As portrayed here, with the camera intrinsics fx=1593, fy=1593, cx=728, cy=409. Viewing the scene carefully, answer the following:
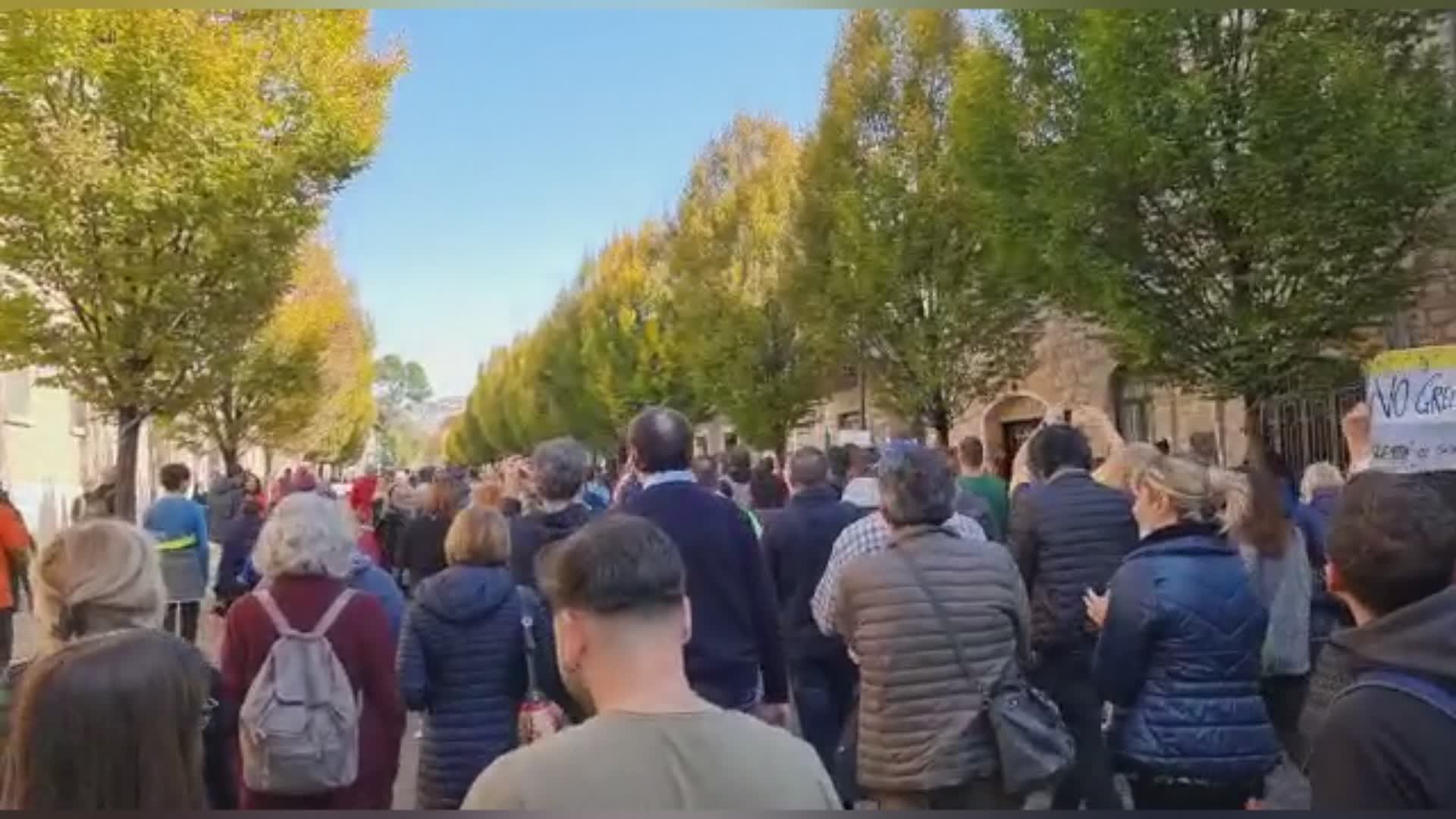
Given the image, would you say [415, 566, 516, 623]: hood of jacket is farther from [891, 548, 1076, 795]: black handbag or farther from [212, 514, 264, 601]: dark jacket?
[212, 514, 264, 601]: dark jacket

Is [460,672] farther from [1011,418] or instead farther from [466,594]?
[1011,418]

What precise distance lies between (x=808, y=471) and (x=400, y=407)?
121 meters

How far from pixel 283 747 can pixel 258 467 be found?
146ft

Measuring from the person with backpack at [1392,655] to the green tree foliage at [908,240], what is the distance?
68.5 ft

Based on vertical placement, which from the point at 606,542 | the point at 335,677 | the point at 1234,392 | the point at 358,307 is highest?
the point at 358,307

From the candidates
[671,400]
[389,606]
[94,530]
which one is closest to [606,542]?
[94,530]

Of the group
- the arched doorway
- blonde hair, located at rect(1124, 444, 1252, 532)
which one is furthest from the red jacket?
the arched doorway

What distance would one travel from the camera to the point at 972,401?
1015 inches

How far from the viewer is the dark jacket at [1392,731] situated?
8.02ft

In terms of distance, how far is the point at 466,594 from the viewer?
16.8 feet

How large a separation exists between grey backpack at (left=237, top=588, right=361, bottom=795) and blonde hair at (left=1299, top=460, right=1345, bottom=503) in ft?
15.4

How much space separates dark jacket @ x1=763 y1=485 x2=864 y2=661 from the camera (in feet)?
21.9

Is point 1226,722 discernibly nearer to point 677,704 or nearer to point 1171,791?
point 1171,791

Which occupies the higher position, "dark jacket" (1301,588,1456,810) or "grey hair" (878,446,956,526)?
"grey hair" (878,446,956,526)
